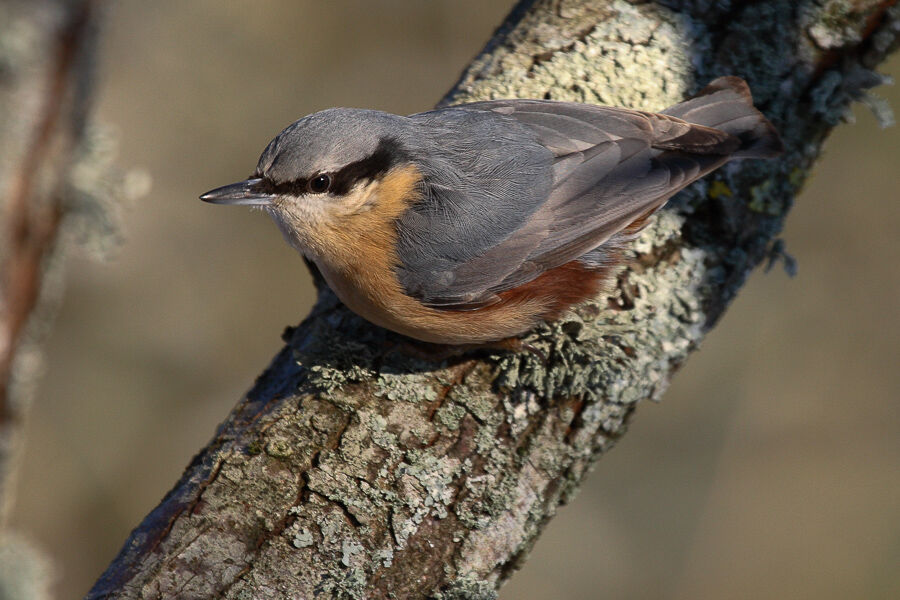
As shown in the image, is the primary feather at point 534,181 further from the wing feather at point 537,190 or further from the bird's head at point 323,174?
the bird's head at point 323,174

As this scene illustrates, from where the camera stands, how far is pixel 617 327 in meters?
2.68

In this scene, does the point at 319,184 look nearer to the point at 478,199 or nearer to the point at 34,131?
the point at 478,199

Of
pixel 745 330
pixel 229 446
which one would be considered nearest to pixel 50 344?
pixel 229 446

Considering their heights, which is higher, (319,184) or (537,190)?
(319,184)

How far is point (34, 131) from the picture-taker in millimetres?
1442

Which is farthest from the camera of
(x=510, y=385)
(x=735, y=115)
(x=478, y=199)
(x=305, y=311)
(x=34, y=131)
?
(x=305, y=311)

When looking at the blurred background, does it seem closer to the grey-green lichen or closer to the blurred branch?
the grey-green lichen

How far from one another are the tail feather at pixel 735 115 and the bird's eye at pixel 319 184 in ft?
4.30

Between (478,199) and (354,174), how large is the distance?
42 centimetres

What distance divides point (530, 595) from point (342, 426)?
3393mm

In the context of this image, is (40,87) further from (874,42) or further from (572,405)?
(874,42)

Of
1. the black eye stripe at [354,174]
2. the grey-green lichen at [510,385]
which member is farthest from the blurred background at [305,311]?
the black eye stripe at [354,174]

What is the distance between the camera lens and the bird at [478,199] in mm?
2537

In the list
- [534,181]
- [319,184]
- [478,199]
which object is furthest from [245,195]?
[534,181]
